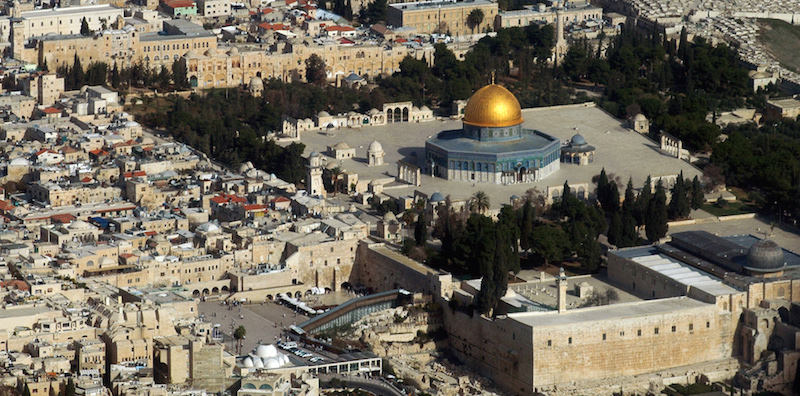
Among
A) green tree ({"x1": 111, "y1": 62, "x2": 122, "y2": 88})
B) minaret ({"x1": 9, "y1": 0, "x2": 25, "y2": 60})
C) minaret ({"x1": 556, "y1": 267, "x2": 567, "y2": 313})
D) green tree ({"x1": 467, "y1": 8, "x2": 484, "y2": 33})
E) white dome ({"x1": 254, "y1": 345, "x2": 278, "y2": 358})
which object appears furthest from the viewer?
green tree ({"x1": 467, "y1": 8, "x2": 484, "y2": 33})

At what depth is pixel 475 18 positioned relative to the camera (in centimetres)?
11588

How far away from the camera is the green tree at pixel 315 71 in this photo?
106 m

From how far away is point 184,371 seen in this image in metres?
67.2

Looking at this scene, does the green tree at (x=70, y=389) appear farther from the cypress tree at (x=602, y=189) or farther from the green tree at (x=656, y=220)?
the cypress tree at (x=602, y=189)

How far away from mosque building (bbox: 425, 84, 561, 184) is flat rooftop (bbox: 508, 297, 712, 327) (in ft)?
56.8

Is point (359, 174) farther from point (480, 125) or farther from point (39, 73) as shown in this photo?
point (39, 73)

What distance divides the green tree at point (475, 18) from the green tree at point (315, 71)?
12174 mm

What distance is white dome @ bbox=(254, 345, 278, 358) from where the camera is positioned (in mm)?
68938

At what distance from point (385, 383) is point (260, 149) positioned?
2289cm

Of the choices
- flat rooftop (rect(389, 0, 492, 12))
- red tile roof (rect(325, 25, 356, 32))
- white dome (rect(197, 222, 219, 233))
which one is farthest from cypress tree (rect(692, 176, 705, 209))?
flat rooftop (rect(389, 0, 492, 12))

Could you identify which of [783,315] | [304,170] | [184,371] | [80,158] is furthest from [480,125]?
[184,371]

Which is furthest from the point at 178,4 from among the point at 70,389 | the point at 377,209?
the point at 70,389

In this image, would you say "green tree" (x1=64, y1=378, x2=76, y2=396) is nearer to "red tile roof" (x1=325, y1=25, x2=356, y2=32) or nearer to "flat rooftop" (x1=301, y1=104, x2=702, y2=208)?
"flat rooftop" (x1=301, y1=104, x2=702, y2=208)

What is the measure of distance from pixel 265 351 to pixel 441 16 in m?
49.0
